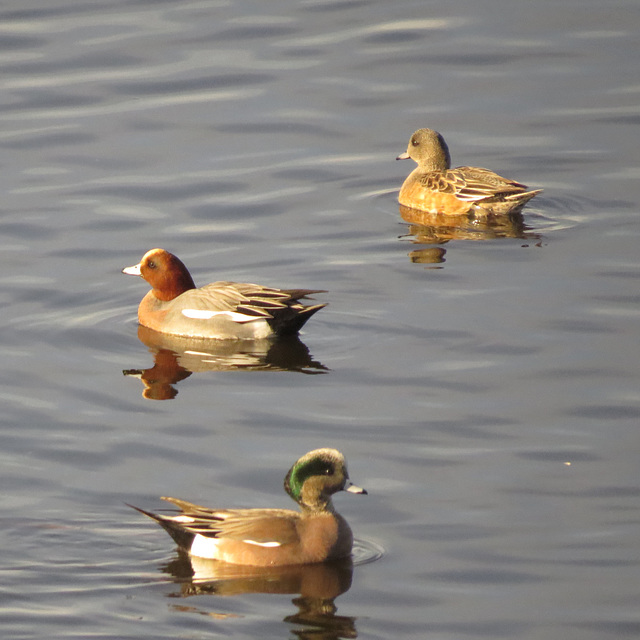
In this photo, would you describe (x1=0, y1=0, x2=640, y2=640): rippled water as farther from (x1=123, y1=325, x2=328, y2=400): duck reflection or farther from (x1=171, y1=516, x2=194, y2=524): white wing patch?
(x1=171, y1=516, x2=194, y2=524): white wing patch

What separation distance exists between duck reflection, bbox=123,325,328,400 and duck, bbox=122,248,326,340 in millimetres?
82

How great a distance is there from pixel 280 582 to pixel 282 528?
308mm

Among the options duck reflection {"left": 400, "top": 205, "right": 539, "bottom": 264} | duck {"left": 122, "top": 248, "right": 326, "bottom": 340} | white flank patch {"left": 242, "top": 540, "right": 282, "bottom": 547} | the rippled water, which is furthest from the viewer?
duck reflection {"left": 400, "top": 205, "right": 539, "bottom": 264}

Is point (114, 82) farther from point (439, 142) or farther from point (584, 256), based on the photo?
point (584, 256)

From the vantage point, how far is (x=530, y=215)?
1453 cm

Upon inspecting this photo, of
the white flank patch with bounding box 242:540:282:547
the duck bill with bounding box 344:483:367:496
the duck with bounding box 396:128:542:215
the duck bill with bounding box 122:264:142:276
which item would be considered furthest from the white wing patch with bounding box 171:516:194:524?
the duck with bounding box 396:128:542:215

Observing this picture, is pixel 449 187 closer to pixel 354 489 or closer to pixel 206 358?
pixel 206 358

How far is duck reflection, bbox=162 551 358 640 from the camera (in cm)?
727

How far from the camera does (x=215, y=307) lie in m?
11.8

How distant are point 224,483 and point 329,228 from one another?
226 inches

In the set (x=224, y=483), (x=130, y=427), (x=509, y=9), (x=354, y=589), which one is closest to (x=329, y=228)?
(x=130, y=427)

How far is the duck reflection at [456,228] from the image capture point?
1389cm

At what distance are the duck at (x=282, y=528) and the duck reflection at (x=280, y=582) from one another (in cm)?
4

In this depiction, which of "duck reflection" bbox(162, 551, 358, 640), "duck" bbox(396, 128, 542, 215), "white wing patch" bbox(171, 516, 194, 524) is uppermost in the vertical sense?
"duck" bbox(396, 128, 542, 215)
